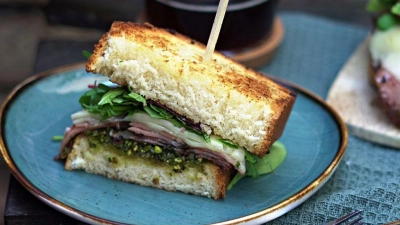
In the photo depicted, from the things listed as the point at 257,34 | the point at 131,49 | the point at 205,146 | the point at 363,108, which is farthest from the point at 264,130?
the point at 257,34

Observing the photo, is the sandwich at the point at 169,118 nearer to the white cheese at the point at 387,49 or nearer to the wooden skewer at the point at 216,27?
the wooden skewer at the point at 216,27

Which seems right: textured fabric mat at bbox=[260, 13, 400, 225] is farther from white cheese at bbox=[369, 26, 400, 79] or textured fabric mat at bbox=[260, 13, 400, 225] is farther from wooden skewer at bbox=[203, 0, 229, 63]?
wooden skewer at bbox=[203, 0, 229, 63]

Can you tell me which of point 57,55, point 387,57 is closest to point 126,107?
point 57,55

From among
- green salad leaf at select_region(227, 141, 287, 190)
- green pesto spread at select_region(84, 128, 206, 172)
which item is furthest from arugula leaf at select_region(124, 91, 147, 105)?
green salad leaf at select_region(227, 141, 287, 190)

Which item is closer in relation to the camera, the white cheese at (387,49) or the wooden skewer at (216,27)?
the wooden skewer at (216,27)

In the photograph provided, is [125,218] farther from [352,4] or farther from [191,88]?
[352,4]

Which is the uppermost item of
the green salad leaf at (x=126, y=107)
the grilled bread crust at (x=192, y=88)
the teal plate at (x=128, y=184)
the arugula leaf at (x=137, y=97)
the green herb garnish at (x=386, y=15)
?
the green herb garnish at (x=386, y=15)

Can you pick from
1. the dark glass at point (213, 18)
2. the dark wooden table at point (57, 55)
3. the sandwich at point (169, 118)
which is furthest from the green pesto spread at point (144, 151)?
the dark glass at point (213, 18)
